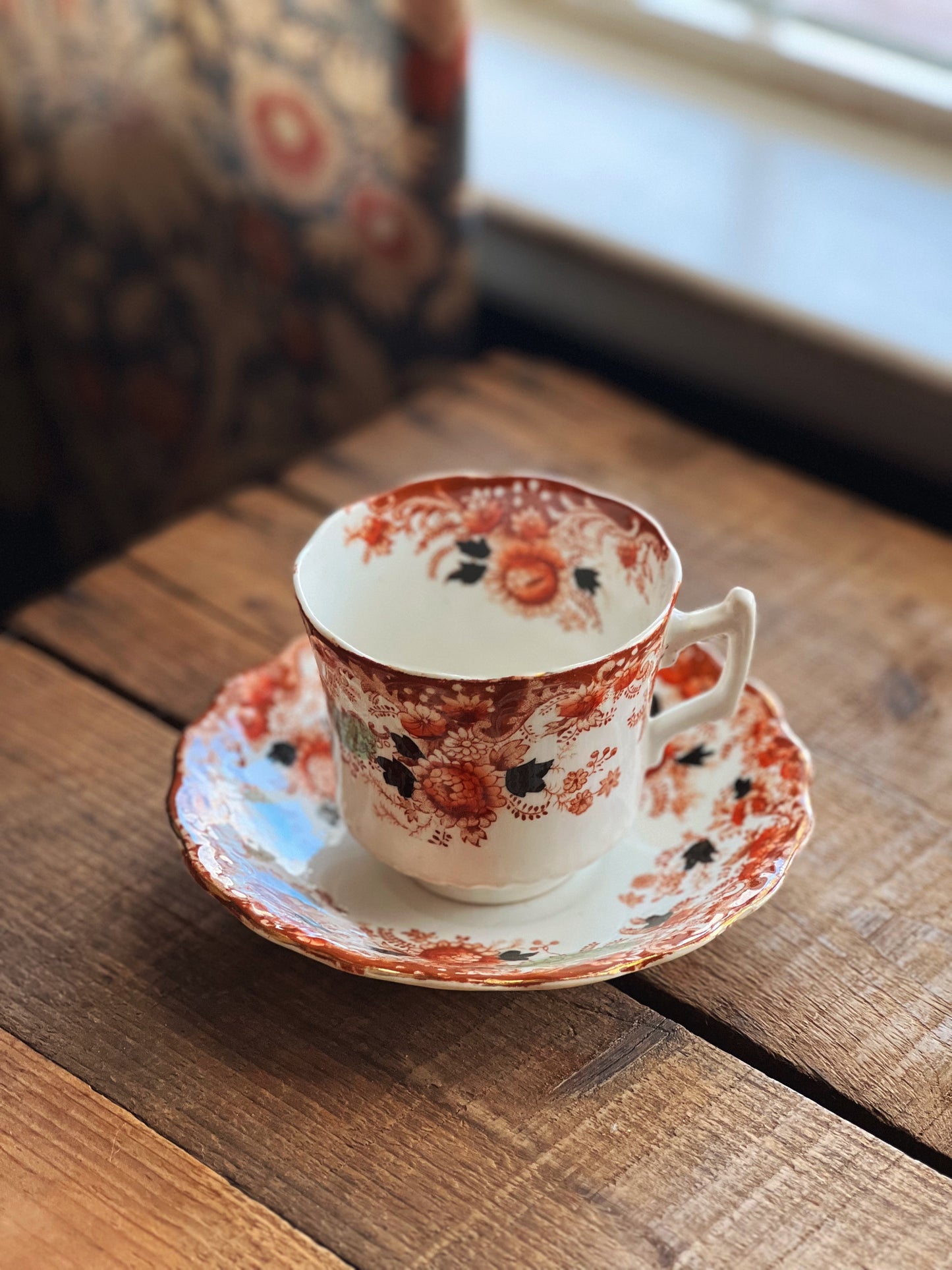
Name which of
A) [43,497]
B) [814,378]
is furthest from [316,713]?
[43,497]

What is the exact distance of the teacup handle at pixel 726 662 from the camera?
1.68 ft

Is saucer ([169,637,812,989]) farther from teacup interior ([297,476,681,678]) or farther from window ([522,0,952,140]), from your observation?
window ([522,0,952,140])

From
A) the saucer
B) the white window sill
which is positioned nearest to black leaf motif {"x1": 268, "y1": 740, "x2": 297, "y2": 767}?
the saucer

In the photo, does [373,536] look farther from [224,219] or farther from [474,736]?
[224,219]

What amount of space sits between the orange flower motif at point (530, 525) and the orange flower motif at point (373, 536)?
6 centimetres

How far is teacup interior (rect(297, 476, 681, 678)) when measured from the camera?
0.56 metres

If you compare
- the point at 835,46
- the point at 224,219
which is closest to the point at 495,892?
the point at 224,219

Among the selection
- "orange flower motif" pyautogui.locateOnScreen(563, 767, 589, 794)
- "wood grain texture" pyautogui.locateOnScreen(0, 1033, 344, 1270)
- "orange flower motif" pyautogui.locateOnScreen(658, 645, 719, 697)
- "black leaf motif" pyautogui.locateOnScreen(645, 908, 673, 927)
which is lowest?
"wood grain texture" pyautogui.locateOnScreen(0, 1033, 344, 1270)

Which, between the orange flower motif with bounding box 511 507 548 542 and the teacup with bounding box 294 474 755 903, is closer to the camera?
the teacup with bounding box 294 474 755 903

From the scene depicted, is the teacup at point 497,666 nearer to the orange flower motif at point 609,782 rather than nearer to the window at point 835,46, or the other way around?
the orange flower motif at point 609,782

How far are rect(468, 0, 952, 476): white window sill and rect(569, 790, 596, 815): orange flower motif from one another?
0.55 metres

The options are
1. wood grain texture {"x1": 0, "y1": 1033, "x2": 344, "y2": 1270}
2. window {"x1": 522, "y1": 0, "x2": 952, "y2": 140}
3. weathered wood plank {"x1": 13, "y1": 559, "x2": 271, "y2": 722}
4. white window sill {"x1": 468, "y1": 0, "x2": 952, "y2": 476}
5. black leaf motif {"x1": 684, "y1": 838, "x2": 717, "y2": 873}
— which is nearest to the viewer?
wood grain texture {"x1": 0, "y1": 1033, "x2": 344, "y2": 1270}

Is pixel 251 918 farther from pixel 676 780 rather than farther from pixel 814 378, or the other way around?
pixel 814 378

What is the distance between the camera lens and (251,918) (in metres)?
0.48
